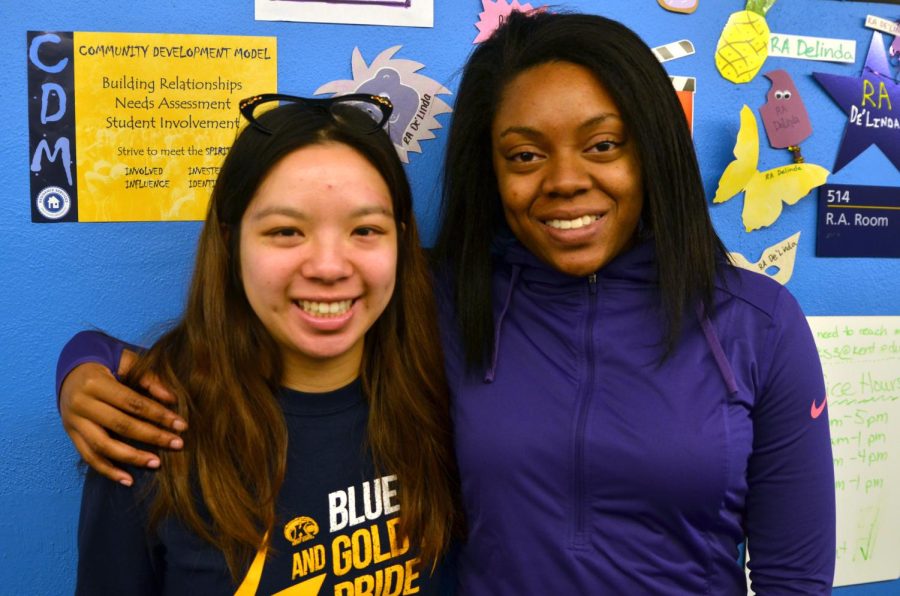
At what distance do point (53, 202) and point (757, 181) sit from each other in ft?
3.92

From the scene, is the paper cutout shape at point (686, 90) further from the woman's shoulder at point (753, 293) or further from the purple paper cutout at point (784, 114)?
the woman's shoulder at point (753, 293)

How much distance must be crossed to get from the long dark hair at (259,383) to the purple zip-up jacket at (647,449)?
0.21 feet

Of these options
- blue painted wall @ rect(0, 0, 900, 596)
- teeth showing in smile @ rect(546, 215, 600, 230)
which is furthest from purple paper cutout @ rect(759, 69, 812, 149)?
teeth showing in smile @ rect(546, 215, 600, 230)

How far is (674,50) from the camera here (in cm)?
130

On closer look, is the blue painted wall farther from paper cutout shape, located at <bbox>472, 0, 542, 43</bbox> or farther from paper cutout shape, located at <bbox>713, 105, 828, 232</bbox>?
paper cutout shape, located at <bbox>713, 105, 828, 232</bbox>

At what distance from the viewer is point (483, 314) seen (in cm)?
104

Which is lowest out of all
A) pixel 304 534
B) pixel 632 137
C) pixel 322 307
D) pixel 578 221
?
pixel 304 534

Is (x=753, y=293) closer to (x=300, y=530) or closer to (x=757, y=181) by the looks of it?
(x=757, y=181)

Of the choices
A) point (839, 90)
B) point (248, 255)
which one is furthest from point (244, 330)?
point (839, 90)

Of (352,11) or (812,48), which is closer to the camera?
(352,11)

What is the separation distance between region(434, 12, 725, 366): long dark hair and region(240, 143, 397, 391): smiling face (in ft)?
0.61

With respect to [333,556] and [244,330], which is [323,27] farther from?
[333,556]

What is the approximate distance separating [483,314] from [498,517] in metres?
0.28

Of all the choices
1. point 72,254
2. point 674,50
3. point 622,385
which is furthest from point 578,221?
point 72,254
